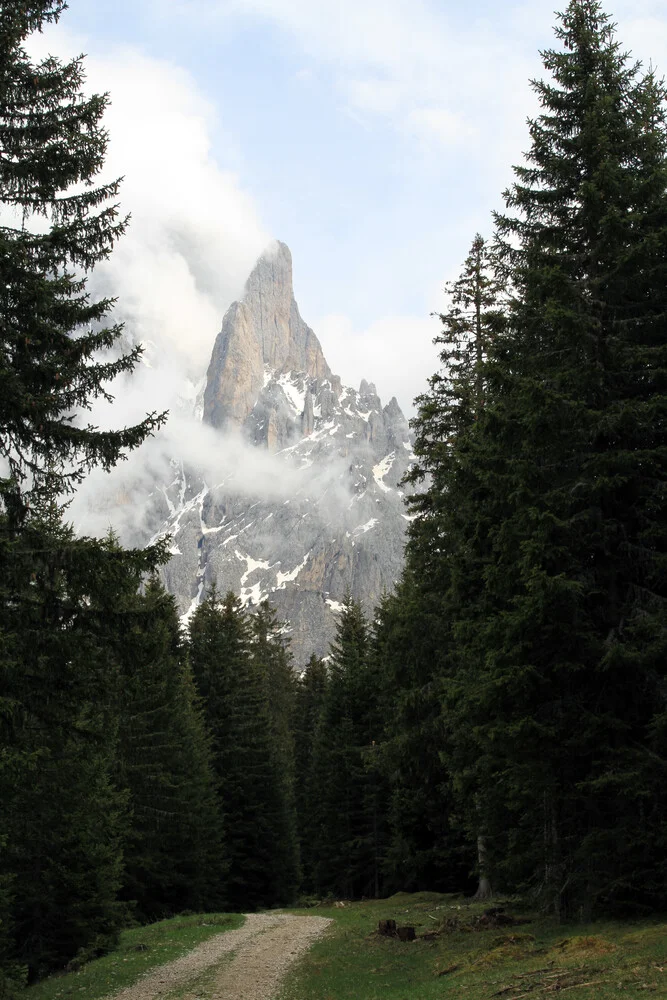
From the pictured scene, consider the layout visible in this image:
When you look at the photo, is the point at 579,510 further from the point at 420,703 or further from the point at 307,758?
the point at 307,758

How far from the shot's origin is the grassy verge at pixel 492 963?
8586 millimetres

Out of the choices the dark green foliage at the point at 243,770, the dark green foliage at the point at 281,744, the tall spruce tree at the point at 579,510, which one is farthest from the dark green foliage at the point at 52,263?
the dark green foliage at the point at 281,744

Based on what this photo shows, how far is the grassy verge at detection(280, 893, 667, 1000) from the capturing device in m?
8.59

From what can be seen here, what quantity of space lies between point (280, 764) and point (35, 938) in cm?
2329

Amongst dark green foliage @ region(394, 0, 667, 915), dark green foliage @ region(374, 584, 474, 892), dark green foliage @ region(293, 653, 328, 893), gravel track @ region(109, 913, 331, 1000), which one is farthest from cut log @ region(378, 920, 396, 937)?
dark green foliage @ region(293, 653, 328, 893)

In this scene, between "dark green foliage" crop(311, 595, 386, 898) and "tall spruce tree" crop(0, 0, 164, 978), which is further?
"dark green foliage" crop(311, 595, 386, 898)

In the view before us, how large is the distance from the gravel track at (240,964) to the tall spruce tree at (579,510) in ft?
15.6

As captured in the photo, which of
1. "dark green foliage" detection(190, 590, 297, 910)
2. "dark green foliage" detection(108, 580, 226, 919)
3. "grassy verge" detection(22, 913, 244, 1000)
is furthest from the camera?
"dark green foliage" detection(190, 590, 297, 910)

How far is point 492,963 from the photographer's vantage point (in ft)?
36.8

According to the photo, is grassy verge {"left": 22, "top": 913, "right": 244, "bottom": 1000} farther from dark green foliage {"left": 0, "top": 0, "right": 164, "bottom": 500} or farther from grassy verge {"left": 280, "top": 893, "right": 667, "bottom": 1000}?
dark green foliage {"left": 0, "top": 0, "right": 164, "bottom": 500}

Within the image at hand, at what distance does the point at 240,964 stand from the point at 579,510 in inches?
416

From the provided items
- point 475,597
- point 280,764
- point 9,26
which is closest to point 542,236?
point 475,597

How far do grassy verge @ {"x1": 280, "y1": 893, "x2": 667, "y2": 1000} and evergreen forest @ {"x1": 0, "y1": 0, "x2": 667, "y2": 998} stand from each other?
3.57ft

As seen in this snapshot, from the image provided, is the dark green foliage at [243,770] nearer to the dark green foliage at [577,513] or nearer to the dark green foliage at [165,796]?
the dark green foliage at [165,796]
